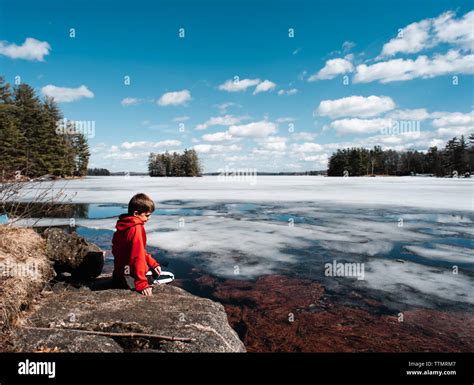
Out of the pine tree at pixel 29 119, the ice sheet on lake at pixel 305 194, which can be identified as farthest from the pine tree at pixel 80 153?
the ice sheet on lake at pixel 305 194

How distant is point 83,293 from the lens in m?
3.95

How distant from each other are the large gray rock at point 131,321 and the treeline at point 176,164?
4279 inches

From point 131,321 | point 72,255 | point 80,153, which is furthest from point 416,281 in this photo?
point 80,153

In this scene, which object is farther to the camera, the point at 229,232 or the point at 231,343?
the point at 229,232

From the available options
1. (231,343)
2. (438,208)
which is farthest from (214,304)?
(438,208)

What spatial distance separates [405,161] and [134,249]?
121380 mm

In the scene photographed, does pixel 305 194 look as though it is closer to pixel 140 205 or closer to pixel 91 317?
pixel 140 205

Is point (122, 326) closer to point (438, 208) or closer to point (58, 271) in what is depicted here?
point (58, 271)

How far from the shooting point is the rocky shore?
8.86 feet

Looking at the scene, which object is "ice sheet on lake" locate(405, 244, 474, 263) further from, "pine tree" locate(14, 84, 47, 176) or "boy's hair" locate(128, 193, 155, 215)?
"pine tree" locate(14, 84, 47, 176)

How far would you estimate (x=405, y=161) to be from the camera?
352 ft

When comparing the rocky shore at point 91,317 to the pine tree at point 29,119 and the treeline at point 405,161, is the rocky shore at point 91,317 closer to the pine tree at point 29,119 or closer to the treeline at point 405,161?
the pine tree at point 29,119
